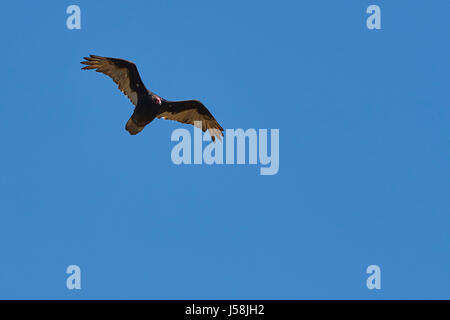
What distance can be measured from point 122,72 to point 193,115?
2.57 m

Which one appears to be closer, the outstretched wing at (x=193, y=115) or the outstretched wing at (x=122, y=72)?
the outstretched wing at (x=122, y=72)

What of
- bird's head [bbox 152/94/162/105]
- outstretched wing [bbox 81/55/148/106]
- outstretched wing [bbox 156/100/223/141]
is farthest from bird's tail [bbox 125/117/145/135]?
outstretched wing [bbox 156/100/223/141]

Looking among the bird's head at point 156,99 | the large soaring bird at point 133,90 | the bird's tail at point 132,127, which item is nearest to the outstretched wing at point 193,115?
the large soaring bird at point 133,90

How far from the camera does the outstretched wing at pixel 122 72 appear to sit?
17875mm

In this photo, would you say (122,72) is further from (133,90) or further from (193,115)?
(193,115)

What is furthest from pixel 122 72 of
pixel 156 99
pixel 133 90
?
pixel 156 99

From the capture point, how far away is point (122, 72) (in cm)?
1809

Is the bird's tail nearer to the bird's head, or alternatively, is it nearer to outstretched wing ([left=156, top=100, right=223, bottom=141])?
the bird's head

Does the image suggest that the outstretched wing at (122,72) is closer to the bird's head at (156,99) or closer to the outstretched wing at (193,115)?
the bird's head at (156,99)

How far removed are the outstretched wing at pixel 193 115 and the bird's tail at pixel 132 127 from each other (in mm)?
1007
